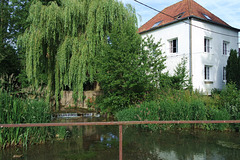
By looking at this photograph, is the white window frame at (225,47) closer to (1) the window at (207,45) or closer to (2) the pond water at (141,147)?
(1) the window at (207,45)

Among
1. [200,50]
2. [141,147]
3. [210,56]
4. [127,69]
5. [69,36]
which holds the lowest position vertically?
[141,147]

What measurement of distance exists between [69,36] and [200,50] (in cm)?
1022

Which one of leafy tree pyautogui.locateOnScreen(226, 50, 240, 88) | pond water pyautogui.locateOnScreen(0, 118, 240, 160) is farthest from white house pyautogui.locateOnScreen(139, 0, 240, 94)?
pond water pyautogui.locateOnScreen(0, 118, 240, 160)

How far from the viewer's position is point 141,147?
6023 mm

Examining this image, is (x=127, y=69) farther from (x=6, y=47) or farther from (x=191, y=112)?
(x=6, y=47)

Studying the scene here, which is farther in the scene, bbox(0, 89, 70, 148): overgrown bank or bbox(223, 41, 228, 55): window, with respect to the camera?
bbox(223, 41, 228, 55): window

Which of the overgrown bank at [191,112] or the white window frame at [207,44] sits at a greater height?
the white window frame at [207,44]

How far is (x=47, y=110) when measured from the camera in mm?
6574

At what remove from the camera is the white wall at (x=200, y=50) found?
16.1m

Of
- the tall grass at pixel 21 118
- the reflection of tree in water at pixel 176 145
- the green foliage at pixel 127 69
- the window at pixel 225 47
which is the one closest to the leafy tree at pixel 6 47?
the green foliage at pixel 127 69

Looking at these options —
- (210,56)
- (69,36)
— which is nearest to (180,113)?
(69,36)

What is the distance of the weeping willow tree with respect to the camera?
39.3 ft

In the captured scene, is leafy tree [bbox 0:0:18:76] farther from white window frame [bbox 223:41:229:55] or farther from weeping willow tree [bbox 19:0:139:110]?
white window frame [bbox 223:41:229:55]

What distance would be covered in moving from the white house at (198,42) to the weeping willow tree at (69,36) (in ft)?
19.6
